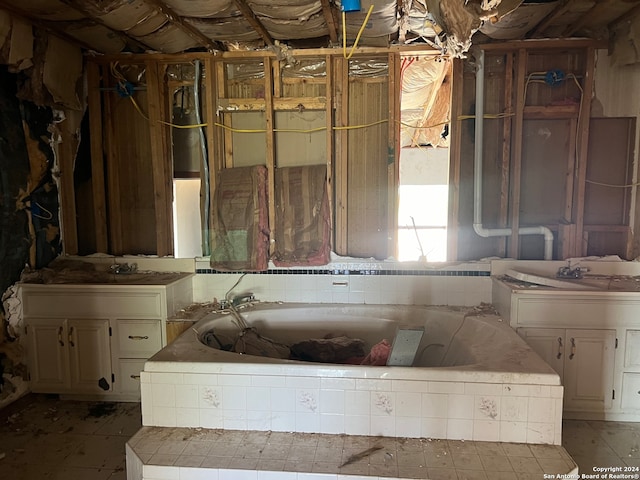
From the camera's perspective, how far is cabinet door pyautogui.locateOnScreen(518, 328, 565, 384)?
262 centimetres

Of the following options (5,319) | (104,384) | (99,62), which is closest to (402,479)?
(104,384)

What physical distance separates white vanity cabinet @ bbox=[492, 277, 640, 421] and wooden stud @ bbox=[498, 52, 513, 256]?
2.10 feet

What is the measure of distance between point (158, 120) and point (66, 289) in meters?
1.34

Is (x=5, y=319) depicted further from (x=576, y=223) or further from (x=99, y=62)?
(x=576, y=223)

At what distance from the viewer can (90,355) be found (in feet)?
9.41

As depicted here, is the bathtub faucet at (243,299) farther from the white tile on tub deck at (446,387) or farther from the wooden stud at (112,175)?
the white tile on tub deck at (446,387)

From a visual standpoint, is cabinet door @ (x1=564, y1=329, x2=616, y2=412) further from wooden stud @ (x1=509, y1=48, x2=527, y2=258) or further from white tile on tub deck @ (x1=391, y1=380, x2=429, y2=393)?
white tile on tub deck @ (x1=391, y1=380, x2=429, y2=393)

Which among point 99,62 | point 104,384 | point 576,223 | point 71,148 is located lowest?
point 104,384

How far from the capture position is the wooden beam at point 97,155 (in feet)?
10.5

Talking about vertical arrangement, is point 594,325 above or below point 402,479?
above

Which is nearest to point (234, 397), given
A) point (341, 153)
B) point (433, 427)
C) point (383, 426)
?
point (383, 426)

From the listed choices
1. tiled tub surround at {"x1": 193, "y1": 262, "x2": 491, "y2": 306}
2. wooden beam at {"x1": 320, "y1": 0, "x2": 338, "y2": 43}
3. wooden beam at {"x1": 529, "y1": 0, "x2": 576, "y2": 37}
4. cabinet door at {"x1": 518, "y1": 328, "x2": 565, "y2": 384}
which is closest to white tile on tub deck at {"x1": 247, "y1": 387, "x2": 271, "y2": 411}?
tiled tub surround at {"x1": 193, "y1": 262, "x2": 491, "y2": 306}

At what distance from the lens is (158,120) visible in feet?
10.4

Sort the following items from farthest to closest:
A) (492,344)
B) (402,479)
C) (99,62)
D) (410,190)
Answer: (410,190), (99,62), (492,344), (402,479)
